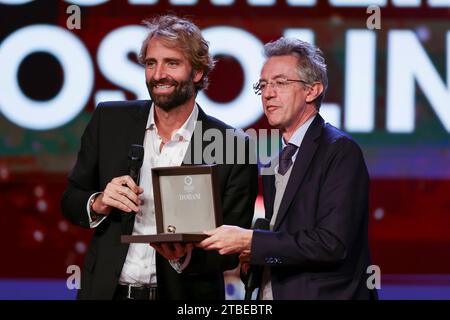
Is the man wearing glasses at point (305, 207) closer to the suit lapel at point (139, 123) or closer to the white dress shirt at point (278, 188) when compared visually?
the white dress shirt at point (278, 188)

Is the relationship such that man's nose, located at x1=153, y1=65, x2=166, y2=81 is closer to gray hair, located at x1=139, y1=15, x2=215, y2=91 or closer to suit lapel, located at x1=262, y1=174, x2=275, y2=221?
gray hair, located at x1=139, y1=15, x2=215, y2=91

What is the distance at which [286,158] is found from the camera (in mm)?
2906

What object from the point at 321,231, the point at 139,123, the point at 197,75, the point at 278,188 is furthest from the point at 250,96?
the point at 321,231

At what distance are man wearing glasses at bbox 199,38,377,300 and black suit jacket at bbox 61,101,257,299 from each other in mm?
146

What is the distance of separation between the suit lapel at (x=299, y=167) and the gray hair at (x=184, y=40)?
0.57m

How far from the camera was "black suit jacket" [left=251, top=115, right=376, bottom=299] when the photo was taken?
2656 millimetres

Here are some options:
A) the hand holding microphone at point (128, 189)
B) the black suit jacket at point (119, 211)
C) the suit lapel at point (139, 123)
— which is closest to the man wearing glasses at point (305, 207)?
the black suit jacket at point (119, 211)

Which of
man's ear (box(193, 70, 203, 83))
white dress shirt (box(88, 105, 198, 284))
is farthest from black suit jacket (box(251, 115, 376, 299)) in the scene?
man's ear (box(193, 70, 203, 83))

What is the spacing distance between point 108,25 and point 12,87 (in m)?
0.71

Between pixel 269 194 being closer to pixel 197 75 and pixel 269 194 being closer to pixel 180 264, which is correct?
pixel 180 264

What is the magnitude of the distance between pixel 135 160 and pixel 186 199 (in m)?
0.25

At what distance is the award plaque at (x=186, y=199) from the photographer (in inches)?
107
